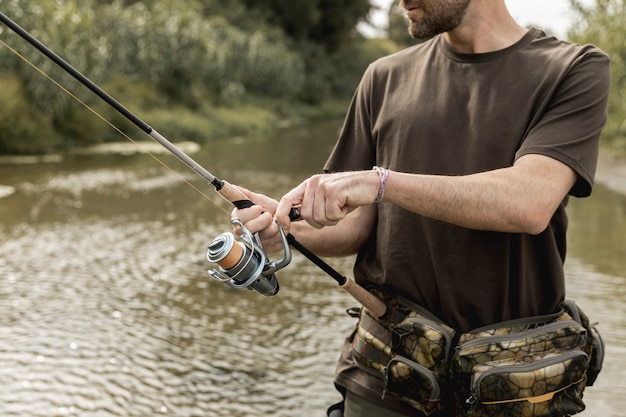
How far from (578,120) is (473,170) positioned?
0.86 feet

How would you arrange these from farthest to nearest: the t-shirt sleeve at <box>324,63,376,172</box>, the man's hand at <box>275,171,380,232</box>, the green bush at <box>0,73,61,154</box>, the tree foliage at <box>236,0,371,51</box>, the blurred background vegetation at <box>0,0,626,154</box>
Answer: the tree foliage at <box>236,0,371,51</box>
the blurred background vegetation at <box>0,0,626,154</box>
the green bush at <box>0,73,61,154</box>
the t-shirt sleeve at <box>324,63,376,172</box>
the man's hand at <box>275,171,380,232</box>

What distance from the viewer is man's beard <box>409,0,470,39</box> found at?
6.66ft

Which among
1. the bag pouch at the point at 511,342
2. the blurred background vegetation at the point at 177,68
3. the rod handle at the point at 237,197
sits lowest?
the blurred background vegetation at the point at 177,68

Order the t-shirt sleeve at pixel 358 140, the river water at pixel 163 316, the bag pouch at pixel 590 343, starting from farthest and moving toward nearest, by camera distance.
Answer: the river water at pixel 163 316
the t-shirt sleeve at pixel 358 140
the bag pouch at pixel 590 343

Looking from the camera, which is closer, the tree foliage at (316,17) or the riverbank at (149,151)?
the riverbank at (149,151)

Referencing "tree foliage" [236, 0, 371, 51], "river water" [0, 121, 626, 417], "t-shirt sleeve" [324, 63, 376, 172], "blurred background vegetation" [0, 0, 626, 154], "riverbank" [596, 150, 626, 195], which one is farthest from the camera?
"tree foliage" [236, 0, 371, 51]

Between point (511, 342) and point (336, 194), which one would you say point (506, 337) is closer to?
point (511, 342)

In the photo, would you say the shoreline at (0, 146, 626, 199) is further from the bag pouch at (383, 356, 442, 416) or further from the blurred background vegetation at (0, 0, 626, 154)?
the bag pouch at (383, 356, 442, 416)

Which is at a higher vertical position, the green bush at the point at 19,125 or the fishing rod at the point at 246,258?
the fishing rod at the point at 246,258

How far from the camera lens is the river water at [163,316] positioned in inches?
190

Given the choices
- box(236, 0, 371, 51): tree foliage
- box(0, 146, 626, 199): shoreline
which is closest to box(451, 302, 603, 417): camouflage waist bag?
box(0, 146, 626, 199): shoreline

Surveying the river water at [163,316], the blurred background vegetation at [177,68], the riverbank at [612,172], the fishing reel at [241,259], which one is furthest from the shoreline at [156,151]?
the fishing reel at [241,259]

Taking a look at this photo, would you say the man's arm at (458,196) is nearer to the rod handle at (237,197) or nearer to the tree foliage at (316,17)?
the rod handle at (237,197)

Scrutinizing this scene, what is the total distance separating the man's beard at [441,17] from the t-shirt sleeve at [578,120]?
31 centimetres
